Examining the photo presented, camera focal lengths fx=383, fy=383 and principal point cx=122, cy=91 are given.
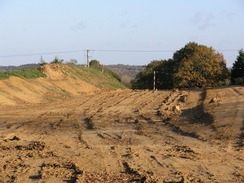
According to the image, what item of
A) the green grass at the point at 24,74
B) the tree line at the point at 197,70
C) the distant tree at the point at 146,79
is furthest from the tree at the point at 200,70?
the green grass at the point at 24,74

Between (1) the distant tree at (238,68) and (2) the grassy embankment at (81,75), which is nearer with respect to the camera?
(2) the grassy embankment at (81,75)

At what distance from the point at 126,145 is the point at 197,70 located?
36.0m

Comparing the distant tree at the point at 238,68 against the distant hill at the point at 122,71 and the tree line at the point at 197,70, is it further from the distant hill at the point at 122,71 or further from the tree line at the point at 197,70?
the distant hill at the point at 122,71

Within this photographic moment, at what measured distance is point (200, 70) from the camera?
45125 mm

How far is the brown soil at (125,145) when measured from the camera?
24.6ft

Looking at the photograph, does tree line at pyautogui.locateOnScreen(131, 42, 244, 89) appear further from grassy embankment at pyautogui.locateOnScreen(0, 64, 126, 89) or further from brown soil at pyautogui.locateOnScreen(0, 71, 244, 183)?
brown soil at pyautogui.locateOnScreen(0, 71, 244, 183)

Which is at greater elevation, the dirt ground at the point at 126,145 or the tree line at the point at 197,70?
the tree line at the point at 197,70

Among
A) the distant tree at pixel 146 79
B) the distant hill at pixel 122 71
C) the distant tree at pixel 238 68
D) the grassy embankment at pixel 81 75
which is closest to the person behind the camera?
the grassy embankment at pixel 81 75

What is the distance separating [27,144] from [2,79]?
1809cm

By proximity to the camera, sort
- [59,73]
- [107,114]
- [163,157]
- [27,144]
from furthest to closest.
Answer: [59,73] → [107,114] → [27,144] → [163,157]

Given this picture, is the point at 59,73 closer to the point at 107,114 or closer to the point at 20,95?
the point at 20,95

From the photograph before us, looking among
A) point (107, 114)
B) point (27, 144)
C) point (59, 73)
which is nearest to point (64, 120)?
point (107, 114)

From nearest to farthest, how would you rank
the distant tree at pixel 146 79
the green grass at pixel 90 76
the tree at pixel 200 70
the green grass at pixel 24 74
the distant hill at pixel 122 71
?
the green grass at pixel 24 74, the green grass at pixel 90 76, the tree at pixel 200 70, the distant tree at pixel 146 79, the distant hill at pixel 122 71

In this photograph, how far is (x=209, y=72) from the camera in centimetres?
4512
